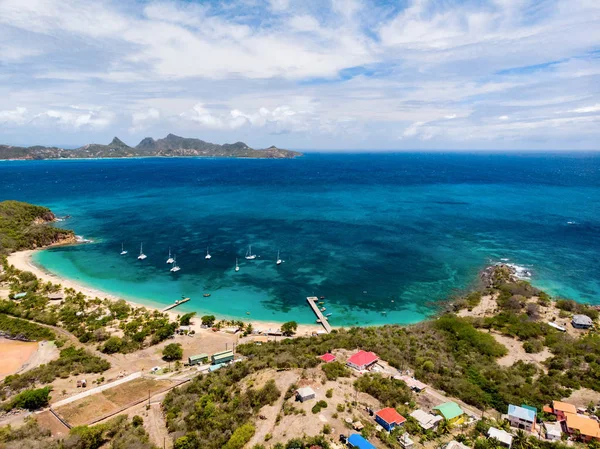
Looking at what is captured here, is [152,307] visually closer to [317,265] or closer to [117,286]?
[117,286]

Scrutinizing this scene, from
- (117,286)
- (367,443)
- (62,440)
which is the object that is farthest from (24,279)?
(367,443)

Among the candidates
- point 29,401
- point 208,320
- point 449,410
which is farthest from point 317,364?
point 29,401

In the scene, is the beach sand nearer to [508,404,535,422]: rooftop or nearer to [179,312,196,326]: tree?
[179,312,196,326]: tree

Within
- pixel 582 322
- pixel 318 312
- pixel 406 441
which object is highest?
pixel 406 441

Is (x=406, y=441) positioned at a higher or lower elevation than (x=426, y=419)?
higher

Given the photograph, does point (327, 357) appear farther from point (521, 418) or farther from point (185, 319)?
point (185, 319)
